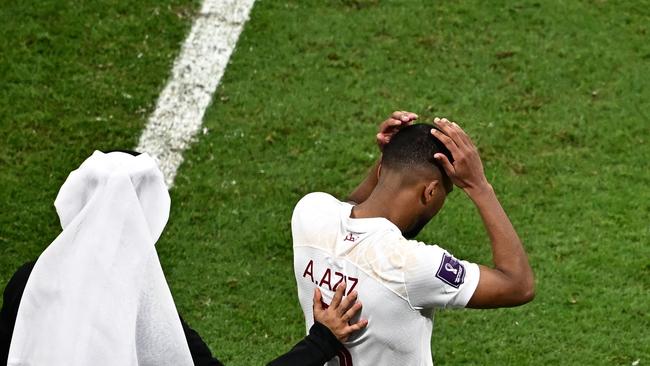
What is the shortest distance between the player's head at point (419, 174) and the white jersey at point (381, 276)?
131 millimetres

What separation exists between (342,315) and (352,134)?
12.9ft

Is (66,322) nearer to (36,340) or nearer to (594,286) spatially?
(36,340)

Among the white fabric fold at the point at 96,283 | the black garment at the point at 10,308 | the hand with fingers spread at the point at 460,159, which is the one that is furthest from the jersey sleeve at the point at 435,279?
the black garment at the point at 10,308

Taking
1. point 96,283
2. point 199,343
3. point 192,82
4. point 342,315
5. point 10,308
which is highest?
point 96,283

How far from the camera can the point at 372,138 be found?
7.92 metres

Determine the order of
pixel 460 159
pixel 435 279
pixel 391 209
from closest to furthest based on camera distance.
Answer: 1. pixel 435 279
2. pixel 460 159
3. pixel 391 209

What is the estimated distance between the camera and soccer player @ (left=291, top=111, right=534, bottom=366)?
4051 mm

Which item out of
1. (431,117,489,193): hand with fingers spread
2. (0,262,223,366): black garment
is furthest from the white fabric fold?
(431,117,489,193): hand with fingers spread

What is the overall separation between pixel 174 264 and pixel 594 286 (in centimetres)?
241

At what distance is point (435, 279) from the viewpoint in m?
4.01

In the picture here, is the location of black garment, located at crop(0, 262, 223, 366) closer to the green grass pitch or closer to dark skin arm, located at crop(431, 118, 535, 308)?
dark skin arm, located at crop(431, 118, 535, 308)

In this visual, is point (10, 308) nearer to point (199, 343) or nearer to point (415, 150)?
point (199, 343)

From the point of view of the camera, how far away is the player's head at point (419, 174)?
4195mm

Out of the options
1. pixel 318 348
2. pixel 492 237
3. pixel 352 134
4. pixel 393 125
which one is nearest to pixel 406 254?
pixel 492 237
